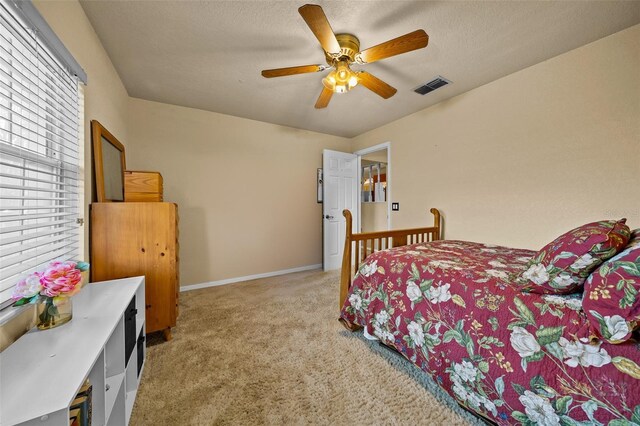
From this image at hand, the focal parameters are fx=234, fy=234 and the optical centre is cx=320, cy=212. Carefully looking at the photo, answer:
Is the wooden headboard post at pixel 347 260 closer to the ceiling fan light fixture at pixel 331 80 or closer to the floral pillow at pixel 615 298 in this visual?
the ceiling fan light fixture at pixel 331 80

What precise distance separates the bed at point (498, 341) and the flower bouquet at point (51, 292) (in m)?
1.70

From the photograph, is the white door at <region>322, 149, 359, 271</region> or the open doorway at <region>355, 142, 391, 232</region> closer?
the white door at <region>322, 149, 359, 271</region>

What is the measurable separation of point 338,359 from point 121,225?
184cm

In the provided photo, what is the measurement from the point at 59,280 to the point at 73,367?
0.41 m

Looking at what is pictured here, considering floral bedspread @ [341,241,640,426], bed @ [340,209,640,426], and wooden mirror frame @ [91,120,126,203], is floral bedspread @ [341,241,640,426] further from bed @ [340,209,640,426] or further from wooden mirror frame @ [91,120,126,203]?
wooden mirror frame @ [91,120,126,203]

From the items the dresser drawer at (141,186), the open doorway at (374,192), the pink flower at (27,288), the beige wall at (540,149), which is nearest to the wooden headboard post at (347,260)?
the beige wall at (540,149)

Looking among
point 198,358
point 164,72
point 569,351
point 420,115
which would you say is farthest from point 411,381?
point 164,72

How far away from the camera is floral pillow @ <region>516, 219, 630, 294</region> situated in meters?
1.00

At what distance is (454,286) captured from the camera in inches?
52.6

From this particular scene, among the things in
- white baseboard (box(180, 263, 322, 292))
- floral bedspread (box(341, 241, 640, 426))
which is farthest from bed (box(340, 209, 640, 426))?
white baseboard (box(180, 263, 322, 292))

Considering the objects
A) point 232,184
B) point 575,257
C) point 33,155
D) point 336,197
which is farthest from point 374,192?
point 33,155

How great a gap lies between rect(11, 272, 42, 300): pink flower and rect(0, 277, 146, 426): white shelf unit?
17 centimetres

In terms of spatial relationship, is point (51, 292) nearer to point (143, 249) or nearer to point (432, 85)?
point (143, 249)

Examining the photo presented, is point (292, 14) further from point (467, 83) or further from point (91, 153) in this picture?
point (467, 83)
